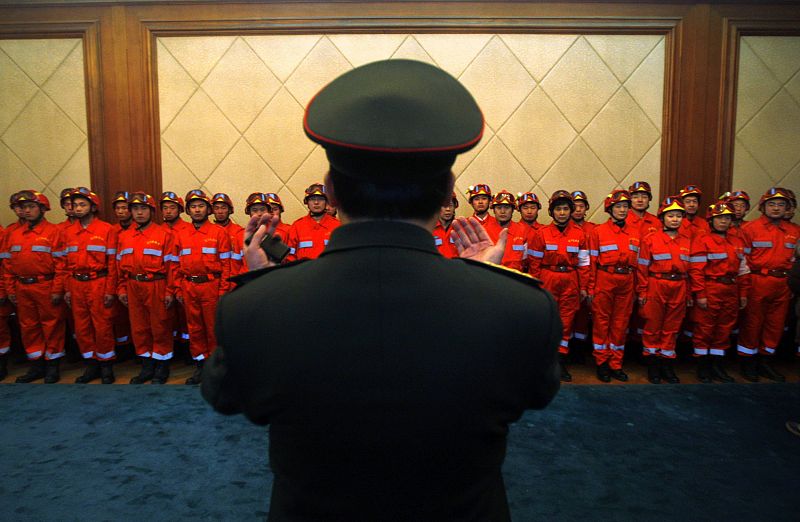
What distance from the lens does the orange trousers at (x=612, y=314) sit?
441cm

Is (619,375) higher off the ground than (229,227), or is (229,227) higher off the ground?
(229,227)

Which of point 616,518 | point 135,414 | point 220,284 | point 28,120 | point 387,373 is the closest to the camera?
point 387,373

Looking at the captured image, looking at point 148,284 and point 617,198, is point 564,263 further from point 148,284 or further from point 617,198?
point 148,284

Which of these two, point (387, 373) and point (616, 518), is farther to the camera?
point (616, 518)

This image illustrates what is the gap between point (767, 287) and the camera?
14.4 feet

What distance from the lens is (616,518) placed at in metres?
2.31

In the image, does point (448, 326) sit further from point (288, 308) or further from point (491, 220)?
point (491, 220)

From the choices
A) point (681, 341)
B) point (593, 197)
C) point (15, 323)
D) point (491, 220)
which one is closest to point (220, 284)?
point (15, 323)

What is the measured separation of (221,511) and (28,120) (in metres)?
5.03

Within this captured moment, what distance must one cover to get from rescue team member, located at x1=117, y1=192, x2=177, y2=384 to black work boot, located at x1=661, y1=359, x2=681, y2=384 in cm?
436

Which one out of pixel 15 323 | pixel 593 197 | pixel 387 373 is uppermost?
pixel 593 197

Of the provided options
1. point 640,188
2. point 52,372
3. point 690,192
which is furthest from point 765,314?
point 52,372

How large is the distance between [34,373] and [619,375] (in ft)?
17.0

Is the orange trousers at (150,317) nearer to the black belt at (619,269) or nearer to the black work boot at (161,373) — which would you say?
the black work boot at (161,373)
